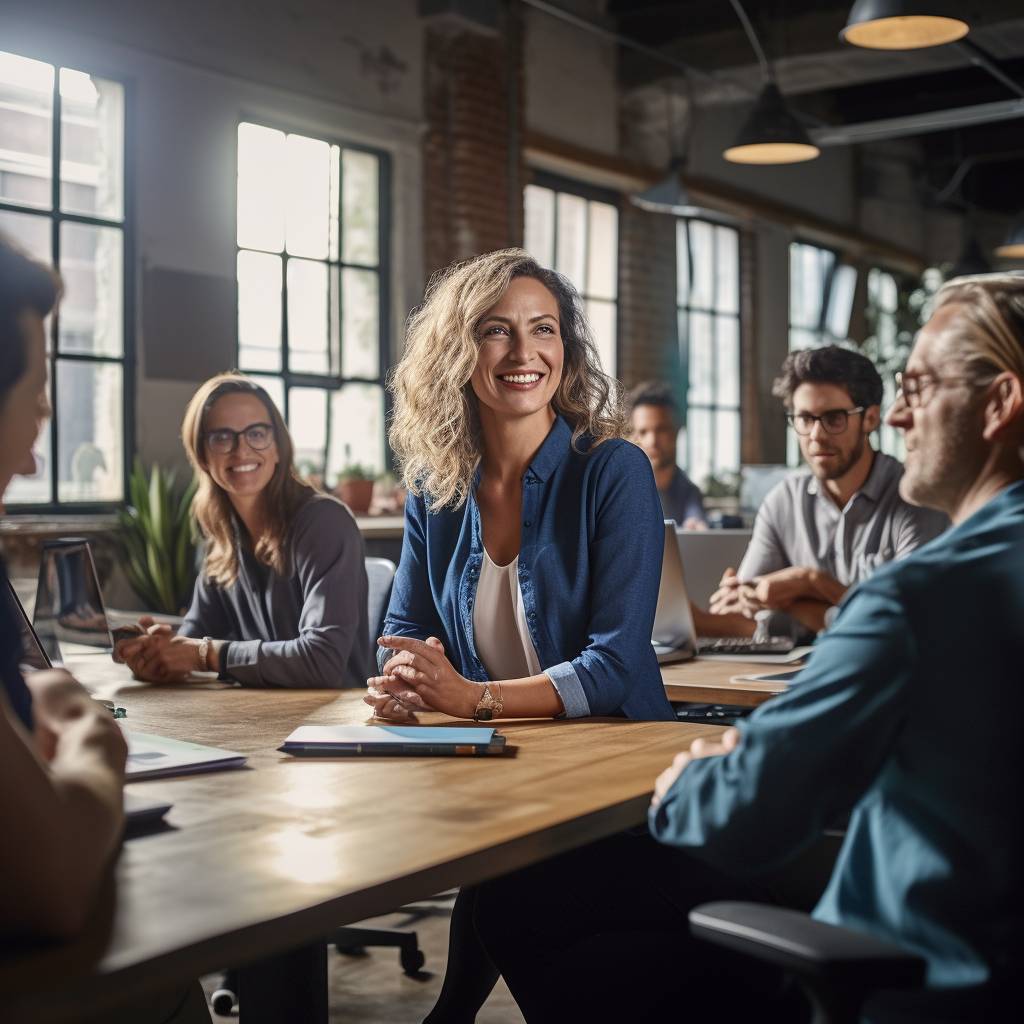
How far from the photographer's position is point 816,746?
130 cm

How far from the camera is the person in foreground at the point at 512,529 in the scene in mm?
2227

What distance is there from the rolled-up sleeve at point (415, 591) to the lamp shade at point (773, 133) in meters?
5.05

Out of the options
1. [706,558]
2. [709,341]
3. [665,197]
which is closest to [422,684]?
[706,558]

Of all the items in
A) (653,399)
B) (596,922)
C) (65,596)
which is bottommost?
(596,922)

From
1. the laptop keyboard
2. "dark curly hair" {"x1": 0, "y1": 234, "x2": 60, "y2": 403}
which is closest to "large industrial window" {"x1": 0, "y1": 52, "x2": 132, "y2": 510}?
the laptop keyboard

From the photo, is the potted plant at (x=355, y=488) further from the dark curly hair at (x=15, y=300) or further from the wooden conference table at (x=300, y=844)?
the dark curly hair at (x=15, y=300)

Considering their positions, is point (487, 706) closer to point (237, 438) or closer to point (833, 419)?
point (237, 438)

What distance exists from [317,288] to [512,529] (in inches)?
197

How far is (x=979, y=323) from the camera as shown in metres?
1.41

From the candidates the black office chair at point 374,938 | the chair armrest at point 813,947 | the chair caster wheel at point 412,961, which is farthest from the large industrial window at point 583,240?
the chair armrest at point 813,947

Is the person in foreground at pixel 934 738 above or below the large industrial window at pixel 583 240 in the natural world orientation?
below

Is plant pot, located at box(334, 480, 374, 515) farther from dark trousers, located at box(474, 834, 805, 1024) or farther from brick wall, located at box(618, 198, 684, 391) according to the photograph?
dark trousers, located at box(474, 834, 805, 1024)

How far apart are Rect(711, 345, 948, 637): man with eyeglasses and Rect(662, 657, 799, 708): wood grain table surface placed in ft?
1.55

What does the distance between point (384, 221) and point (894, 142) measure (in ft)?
24.1
